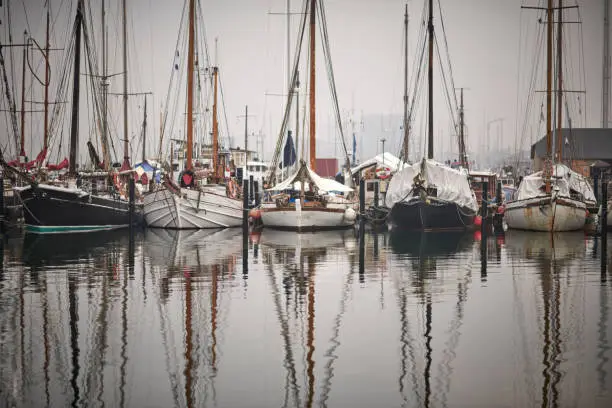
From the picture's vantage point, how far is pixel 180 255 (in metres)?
25.1

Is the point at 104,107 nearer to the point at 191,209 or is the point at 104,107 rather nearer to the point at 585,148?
the point at 191,209

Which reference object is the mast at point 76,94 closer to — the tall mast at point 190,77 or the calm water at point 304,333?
the tall mast at point 190,77

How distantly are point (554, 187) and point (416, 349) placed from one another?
2991 cm

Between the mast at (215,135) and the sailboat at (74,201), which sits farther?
the mast at (215,135)

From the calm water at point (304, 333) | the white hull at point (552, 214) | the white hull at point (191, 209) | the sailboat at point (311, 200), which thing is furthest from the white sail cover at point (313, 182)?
the calm water at point (304, 333)

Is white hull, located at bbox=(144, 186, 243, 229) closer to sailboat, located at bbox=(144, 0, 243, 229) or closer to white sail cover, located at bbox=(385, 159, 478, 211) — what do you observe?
sailboat, located at bbox=(144, 0, 243, 229)

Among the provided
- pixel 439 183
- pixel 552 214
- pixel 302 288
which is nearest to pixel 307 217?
pixel 439 183

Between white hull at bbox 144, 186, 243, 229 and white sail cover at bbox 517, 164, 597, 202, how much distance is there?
624 inches

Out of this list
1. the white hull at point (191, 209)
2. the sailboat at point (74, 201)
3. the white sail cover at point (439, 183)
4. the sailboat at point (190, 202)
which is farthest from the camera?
the white sail cover at point (439, 183)

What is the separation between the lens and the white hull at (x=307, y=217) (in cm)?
3944

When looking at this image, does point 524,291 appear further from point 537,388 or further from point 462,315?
point 537,388

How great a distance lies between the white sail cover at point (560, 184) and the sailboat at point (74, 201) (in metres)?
22.0

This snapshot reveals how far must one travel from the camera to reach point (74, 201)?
121ft

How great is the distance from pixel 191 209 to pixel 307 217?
6.20 m
